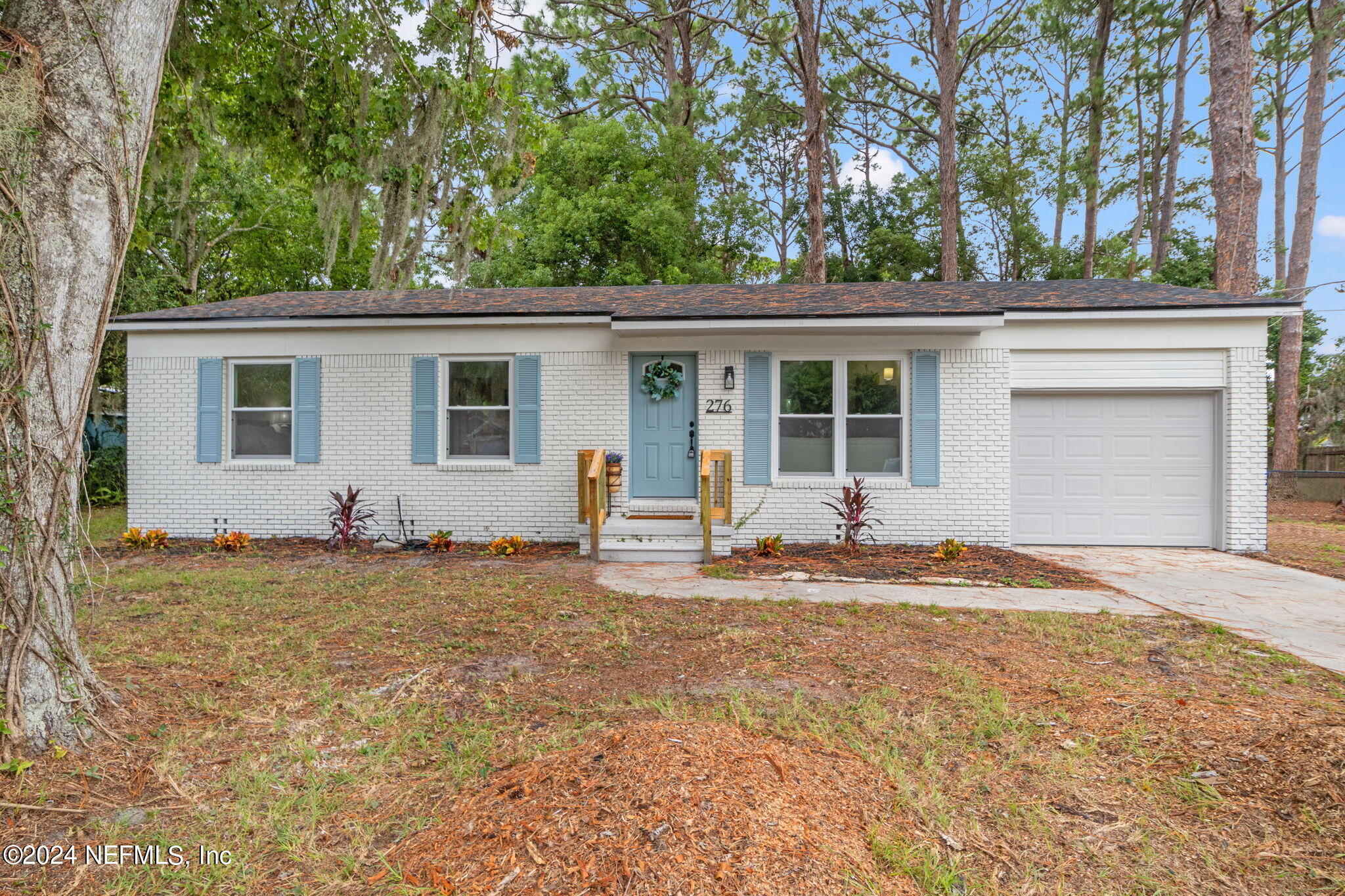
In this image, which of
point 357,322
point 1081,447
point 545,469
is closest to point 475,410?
point 545,469

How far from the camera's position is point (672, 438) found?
8477 millimetres

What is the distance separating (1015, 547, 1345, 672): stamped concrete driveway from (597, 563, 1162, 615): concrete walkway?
46 centimetres

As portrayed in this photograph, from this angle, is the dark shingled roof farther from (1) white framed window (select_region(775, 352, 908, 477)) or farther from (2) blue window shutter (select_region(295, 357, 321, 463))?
(1) white framed window (select_region(775, 352, 908, 477))

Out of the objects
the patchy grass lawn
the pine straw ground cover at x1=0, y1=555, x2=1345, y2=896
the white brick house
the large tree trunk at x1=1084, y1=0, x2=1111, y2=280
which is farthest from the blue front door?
the large tree trunk at x1=1084, y1=0, x2=1111, y2=280

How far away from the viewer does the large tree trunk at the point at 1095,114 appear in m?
16.9

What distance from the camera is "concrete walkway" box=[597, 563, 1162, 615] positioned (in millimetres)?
5418

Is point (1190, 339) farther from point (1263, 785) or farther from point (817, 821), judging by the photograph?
point (817, 821)

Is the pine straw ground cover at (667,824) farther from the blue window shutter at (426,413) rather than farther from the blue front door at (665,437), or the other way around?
the blue window shutter at (426,413)

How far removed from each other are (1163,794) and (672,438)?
6415 millimetres

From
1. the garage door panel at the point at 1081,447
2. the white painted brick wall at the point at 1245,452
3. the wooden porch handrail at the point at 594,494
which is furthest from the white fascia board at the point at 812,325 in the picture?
the white painted brick wall at the point at 1245,452

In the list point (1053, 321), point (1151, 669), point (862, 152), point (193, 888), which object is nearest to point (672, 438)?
point (1053, 321)

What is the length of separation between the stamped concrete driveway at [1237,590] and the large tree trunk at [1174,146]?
43.9 feet

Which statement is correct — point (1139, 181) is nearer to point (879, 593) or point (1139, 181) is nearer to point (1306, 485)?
point (1306, 485)

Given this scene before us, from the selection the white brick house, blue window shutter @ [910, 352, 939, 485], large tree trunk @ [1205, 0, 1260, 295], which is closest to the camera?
the white brick house
